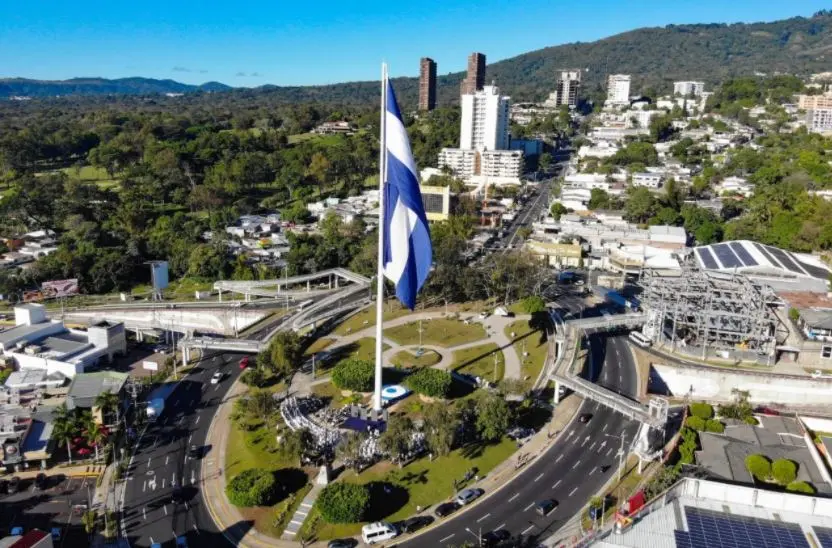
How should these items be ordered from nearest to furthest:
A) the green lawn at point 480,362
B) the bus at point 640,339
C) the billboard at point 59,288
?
1. the green lawn at point 480,362
2. the bus at point 640,339
3. the billboard at point 59,288

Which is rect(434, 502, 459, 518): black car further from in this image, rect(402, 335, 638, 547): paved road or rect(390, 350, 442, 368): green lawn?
rect(390, 350, 442, 368): green lawn

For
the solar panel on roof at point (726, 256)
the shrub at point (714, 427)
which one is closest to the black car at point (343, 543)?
the shrub at point (714, 427)

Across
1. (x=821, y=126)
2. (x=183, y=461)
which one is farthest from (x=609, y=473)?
(x=821, y=126)

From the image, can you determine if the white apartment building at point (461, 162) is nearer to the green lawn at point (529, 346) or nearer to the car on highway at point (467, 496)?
the green lawn at point (529, 346)

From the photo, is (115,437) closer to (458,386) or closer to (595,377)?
(458,386)

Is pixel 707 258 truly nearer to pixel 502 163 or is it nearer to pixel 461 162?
pixel 502 163

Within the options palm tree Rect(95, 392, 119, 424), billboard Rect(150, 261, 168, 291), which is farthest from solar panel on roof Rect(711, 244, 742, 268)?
billboard Rect(150, 261, 168, 291)

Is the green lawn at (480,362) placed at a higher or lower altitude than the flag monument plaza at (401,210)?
lower
